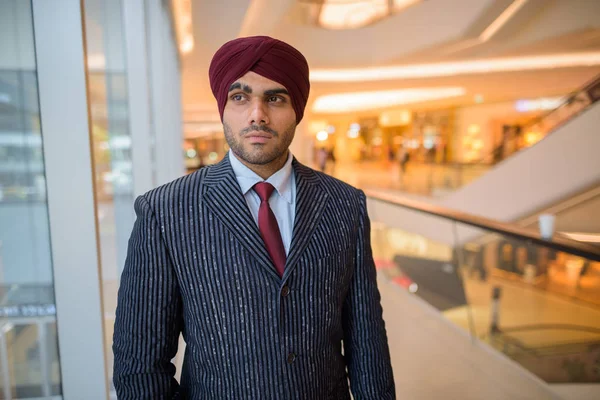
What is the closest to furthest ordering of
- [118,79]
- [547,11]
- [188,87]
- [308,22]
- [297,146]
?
[118,79]
[547,11]
[308,22]
[188,87]
[297,146]

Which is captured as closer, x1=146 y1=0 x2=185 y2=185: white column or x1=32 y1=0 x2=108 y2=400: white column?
x1=32 y1=0 x2=108 y2=400: white column

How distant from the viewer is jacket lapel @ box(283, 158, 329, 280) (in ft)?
3.56

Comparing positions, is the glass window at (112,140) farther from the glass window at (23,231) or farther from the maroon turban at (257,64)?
the maroon turban at (257,64)

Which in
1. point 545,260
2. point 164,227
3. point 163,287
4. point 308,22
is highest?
point 308,22

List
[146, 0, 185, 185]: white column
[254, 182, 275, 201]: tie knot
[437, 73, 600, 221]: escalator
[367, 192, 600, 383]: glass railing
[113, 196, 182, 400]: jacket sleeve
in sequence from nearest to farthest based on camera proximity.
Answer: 1. [113, 196, 182, 400]: jacket sleeve
2. [254, 182, 275, 201]: tie knot
3. [367, 192, 600, 383]: glass railing
4. [146, 0, 185, 185]: white column
5. [437, 73, 600, 221]: escalator

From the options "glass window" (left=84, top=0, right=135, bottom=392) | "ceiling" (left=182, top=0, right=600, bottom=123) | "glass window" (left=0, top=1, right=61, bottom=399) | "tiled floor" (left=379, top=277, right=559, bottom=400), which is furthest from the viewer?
"ceiling" (left=182, top=0, right=600, bottom=123)

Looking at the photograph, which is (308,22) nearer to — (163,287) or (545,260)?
(545,260)

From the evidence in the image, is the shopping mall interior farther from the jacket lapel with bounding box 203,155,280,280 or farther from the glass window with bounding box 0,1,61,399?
the jacket lapel with bounding box 203,155,280,280

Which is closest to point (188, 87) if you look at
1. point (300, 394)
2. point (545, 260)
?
point (545, 260)

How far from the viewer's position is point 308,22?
32.4ft

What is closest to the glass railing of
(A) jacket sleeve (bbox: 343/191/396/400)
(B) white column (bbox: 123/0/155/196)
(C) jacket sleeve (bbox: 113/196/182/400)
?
(A) jacket sleeve (bbox: 343/191/396/400)

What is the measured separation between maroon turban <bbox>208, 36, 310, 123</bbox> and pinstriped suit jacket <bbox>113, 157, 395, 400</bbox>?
0.85 feet

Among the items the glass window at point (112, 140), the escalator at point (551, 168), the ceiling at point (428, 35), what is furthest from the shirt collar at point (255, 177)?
the escalator at point (551, 168)

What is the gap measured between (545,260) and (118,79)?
318 inches
